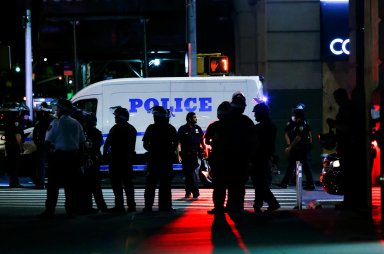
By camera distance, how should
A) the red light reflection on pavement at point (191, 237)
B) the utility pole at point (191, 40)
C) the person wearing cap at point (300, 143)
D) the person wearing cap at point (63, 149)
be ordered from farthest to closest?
1. the utility pole at point (191, 40)
2. the person wearing cap at point (300, 143)
3. the person wearing cap at point (63, 149)
4. the red light reflection on pavement at point (191, 237)

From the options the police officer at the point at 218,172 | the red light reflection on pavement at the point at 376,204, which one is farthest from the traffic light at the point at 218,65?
the red light reflection on pavement at the point at 376,204

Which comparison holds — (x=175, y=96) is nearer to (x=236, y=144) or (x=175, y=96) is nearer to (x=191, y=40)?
(x=191, y=40)

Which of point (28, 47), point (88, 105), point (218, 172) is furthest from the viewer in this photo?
point (28, 47)

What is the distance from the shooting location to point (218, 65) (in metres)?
19.6

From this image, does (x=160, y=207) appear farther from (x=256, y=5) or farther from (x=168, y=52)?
(x=168, y=52)

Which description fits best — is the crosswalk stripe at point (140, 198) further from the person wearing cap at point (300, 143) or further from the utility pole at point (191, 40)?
the utility pole at point (191, 40)

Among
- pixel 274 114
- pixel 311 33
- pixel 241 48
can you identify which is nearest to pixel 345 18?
pixel 311 33

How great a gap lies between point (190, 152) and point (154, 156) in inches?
120

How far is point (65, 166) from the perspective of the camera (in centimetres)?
1099

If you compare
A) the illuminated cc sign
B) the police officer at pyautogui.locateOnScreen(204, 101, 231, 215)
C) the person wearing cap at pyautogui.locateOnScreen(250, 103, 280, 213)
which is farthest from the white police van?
the police officer at pyautogui.locateOnScreen(204, 101, 231, 215)

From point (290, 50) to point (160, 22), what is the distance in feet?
27.3

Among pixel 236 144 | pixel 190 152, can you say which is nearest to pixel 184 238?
pixel 236 144

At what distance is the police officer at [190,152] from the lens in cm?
1491

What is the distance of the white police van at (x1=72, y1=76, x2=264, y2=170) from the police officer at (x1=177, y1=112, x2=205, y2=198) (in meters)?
2.69
